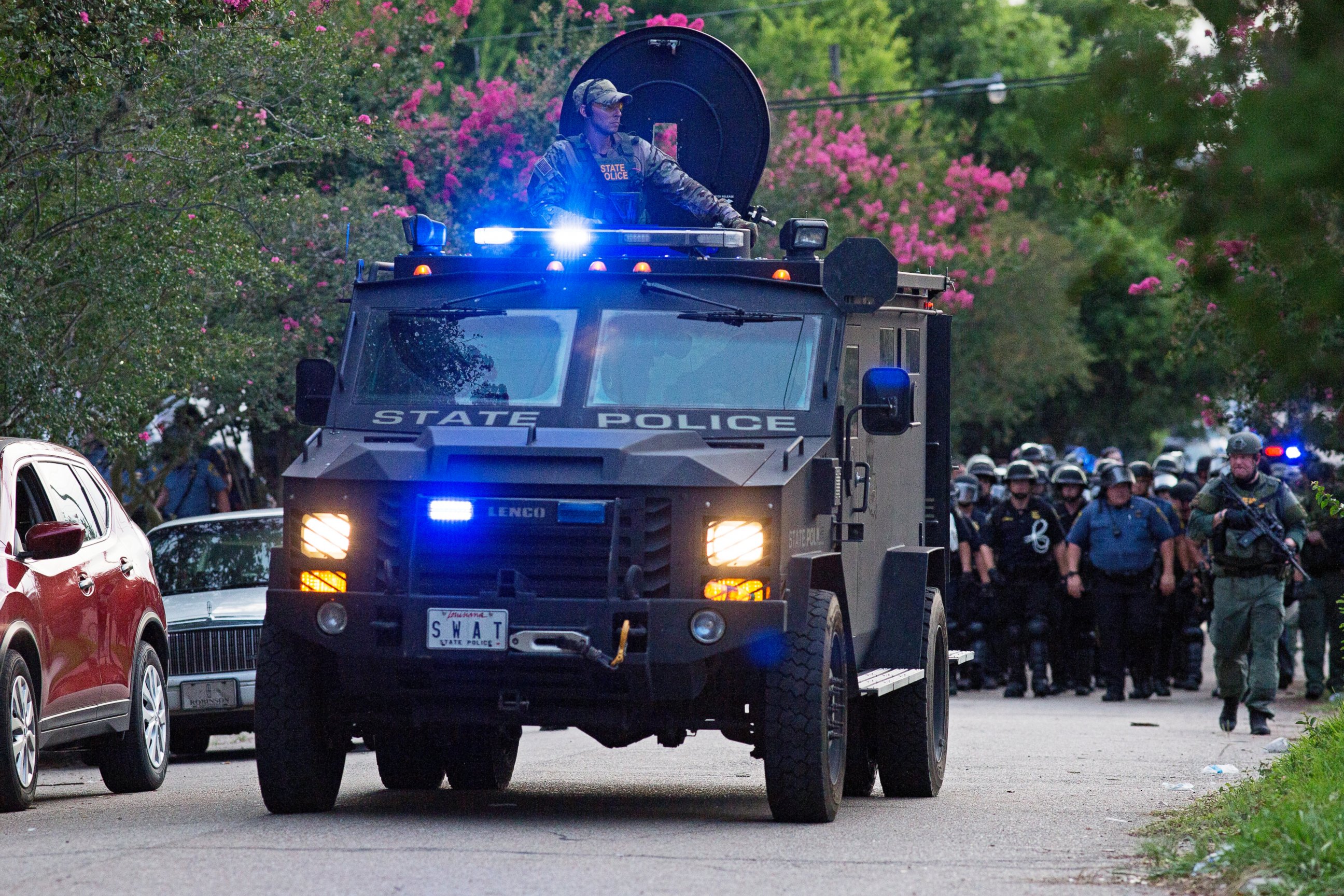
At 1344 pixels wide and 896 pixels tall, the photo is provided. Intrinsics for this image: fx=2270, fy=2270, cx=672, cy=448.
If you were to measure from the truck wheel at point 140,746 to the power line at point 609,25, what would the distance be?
12089 millimetres

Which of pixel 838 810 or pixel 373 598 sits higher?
pixel 373 598

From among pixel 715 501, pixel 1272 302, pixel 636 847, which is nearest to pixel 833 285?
pixel 715 501

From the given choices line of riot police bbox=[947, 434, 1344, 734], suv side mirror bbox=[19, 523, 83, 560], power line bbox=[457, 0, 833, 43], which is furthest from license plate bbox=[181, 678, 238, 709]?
power line bbox=[457, 0, 833, 43]

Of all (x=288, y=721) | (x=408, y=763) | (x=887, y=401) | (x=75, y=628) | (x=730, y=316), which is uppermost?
(x=730, y=316)

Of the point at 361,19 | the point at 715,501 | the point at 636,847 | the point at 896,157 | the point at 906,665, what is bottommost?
the point at 636,847

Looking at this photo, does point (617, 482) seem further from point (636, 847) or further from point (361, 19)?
point (361, 19)

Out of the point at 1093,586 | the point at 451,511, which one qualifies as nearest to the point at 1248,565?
the point at 1093,586

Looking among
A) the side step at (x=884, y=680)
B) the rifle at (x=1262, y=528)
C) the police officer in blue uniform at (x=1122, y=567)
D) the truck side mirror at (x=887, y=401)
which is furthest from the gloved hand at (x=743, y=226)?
the police officer in blue uniform at (x=1122, y=567)

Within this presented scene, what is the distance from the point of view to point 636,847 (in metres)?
8.64

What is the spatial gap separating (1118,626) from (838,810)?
10.3 m

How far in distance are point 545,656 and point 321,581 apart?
101 centimetres

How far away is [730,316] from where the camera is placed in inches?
385

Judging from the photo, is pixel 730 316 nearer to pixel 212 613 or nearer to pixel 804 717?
pixel 804 717

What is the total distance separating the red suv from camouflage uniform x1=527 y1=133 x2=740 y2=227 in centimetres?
276
